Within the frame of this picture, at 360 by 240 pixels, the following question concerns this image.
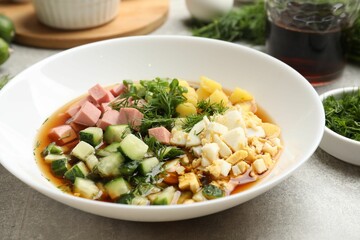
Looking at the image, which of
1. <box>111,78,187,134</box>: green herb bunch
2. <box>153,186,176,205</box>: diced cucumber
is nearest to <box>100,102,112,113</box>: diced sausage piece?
<box>111,78,187,134</box>: green herb bunch

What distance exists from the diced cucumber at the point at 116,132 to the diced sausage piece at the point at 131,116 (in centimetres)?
5

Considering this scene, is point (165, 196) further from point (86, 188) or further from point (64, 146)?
point (64, 146)

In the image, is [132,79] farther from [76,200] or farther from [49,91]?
[76,200]

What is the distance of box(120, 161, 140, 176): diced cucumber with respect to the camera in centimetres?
192

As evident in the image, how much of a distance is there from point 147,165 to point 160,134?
7.0 inches

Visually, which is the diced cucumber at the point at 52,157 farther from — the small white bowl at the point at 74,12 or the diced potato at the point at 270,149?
the small white bowl at the point at 74,12

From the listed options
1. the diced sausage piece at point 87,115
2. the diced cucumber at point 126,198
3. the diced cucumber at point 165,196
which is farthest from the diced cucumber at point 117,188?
the diced sausage piece at point 87,115

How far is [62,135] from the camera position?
7.43 ft

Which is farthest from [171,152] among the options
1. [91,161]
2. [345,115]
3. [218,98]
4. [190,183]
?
[345,115]

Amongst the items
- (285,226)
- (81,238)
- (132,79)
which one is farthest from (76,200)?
(132,79)

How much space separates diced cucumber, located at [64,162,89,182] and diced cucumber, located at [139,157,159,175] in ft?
0.72

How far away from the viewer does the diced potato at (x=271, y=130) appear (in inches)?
88.0

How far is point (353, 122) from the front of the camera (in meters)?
2.31

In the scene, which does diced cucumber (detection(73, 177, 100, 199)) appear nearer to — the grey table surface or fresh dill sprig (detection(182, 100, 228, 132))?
the grey table surface
